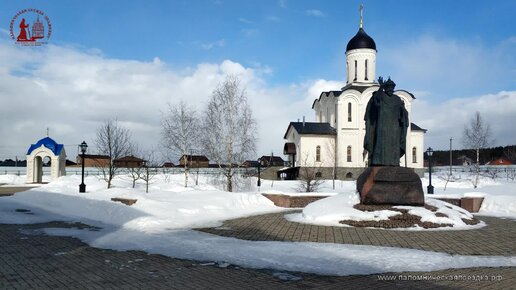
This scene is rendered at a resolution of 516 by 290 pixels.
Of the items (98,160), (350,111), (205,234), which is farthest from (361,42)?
(205,234)

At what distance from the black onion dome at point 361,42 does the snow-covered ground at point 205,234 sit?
3067cm

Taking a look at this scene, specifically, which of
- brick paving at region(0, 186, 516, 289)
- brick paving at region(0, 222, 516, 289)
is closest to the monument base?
brick paving at region(0, 186, 516, 289)

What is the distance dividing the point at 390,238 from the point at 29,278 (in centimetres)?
686

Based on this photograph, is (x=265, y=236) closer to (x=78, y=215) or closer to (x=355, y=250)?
(x=355, y=250)

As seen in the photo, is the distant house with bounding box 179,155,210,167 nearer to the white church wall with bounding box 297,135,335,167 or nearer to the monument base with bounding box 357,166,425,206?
the white church wall with bounding box 297,135,335,167

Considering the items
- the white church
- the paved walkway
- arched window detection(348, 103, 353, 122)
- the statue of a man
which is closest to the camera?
the statue of a man

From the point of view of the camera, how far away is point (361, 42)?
43.8 m

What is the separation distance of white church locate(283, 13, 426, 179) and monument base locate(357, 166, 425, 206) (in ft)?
92.1

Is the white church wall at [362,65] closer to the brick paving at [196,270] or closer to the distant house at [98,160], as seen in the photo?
the distant house at [98,160]

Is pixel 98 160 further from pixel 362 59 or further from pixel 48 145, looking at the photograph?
pixel 362 59

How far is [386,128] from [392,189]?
6.60 ft

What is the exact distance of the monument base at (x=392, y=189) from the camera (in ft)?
38.7

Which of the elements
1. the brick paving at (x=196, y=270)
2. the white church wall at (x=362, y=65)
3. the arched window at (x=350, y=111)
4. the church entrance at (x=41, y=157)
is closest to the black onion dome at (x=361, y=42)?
the white church wall at (x=362, y=65)

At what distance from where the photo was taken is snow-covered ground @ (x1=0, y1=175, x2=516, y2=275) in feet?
21.6
